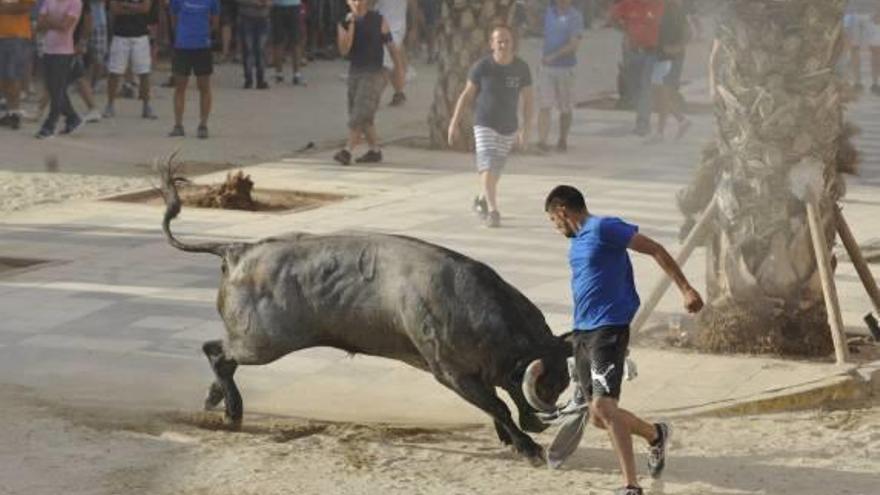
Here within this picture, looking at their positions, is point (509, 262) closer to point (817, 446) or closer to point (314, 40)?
point (817, 446)

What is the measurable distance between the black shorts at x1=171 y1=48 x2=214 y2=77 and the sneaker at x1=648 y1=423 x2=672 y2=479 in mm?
13822

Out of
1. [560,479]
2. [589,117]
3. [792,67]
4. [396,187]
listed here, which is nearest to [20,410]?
[560,479]

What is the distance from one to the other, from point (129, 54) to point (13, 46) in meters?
2.02

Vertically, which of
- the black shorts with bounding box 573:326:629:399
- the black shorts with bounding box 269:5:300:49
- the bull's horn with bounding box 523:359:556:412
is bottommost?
the black shorts with bounding box 269:5:300:49

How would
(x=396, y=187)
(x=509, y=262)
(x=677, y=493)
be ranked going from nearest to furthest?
1. (x=677, y=493)
2. (x=509, y=262)
3. (x=396, y=187)

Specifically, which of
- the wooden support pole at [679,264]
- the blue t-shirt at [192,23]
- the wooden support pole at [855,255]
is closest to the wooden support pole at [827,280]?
the wooden support pole at [855,255]

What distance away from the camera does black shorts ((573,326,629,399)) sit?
8.88m

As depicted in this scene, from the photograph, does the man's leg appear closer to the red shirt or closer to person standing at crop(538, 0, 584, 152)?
person standing at crop(538, 0, 584, 152)

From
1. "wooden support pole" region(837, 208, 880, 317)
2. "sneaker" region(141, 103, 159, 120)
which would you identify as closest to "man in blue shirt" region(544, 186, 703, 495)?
"wooden support pole" region(837, 208, 880, 317)

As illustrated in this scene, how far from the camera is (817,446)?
9.99m

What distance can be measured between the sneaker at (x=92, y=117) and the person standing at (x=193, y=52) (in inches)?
53.2

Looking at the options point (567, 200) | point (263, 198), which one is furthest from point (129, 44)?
point (567, 200)

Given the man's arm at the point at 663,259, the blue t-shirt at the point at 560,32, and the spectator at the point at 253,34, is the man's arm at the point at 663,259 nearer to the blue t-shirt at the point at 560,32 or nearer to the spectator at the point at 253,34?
the blue t-shirt at the point at 560,32

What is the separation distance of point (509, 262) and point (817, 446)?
16.8ft
